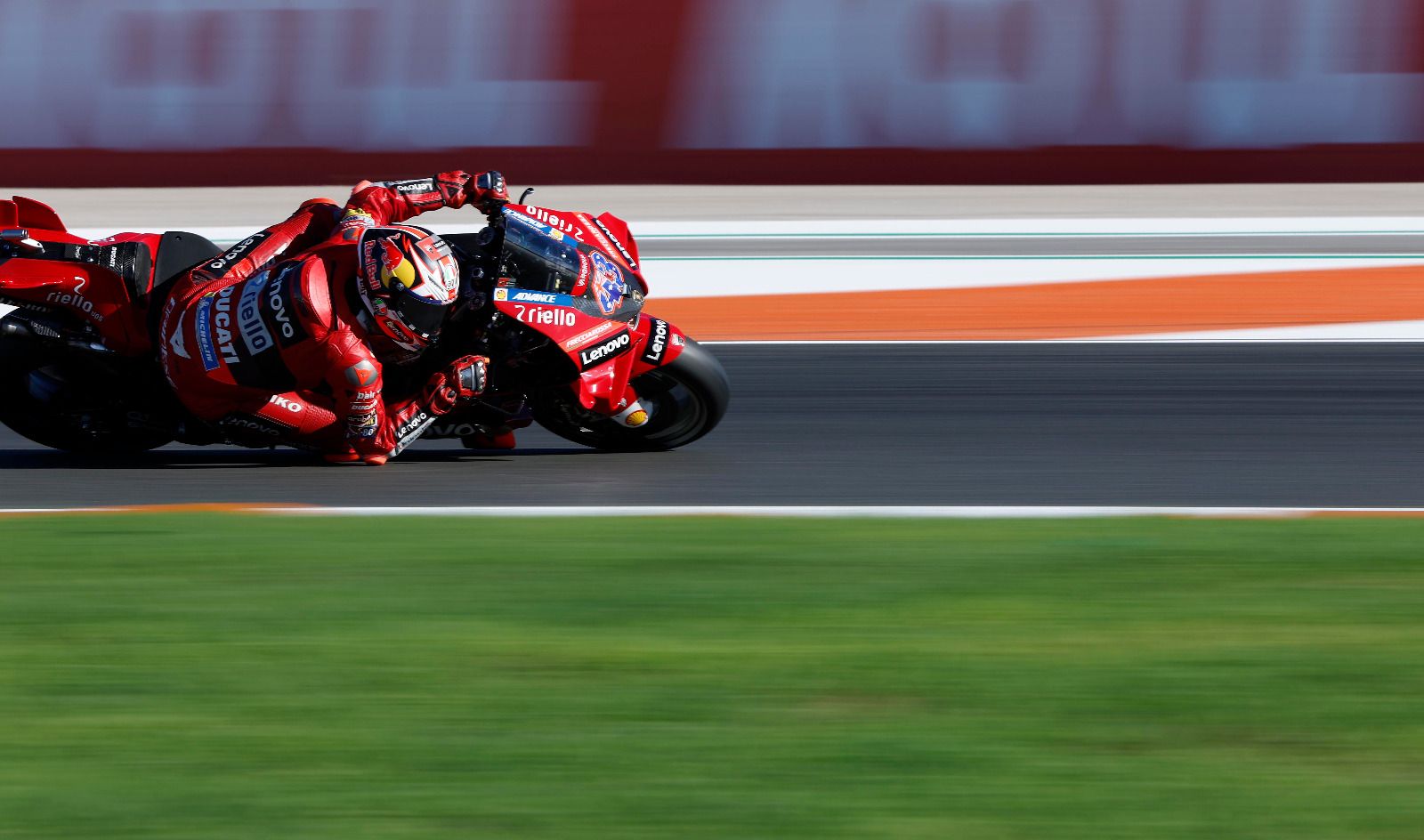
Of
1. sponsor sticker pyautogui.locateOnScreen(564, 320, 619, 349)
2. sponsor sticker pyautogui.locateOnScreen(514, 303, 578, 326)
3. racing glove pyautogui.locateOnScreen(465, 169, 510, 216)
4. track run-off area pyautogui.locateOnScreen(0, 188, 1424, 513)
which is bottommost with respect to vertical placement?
track run-off area pyautogui.locateOnScreen(0, 188, 1424, 513)

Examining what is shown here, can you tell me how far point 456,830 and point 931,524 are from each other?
10.1ft

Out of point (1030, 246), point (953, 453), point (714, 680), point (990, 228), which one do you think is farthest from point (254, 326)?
point (990, 228)

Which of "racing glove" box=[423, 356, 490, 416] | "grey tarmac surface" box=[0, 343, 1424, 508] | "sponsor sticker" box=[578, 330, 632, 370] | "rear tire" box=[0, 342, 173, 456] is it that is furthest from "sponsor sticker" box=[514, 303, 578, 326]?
"rear tire" box=[0, 342, 173, 456]

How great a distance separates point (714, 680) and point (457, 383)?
A: 9.05ft

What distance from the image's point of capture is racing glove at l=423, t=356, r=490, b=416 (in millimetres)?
7090

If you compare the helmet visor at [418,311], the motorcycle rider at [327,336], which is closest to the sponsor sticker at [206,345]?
the motorcycle rider at [327,336]

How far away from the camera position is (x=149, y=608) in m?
5.33

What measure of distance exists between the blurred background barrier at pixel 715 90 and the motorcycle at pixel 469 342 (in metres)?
11.4

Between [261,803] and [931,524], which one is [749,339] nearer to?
[931,524]

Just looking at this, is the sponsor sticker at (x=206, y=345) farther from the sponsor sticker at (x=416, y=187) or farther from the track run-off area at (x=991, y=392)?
the sponsor sticker at (x=416, y=187)

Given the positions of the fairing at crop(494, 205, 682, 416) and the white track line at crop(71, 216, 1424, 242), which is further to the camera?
the white track line at crop(71, 216, 1424, 242)

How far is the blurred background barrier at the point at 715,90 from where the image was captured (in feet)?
60.3

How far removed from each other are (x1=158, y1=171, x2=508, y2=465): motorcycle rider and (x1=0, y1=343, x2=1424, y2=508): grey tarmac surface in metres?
0.29

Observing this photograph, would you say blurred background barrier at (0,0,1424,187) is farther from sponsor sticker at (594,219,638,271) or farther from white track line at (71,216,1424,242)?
sponsor sticker at (594,219,638,271)
